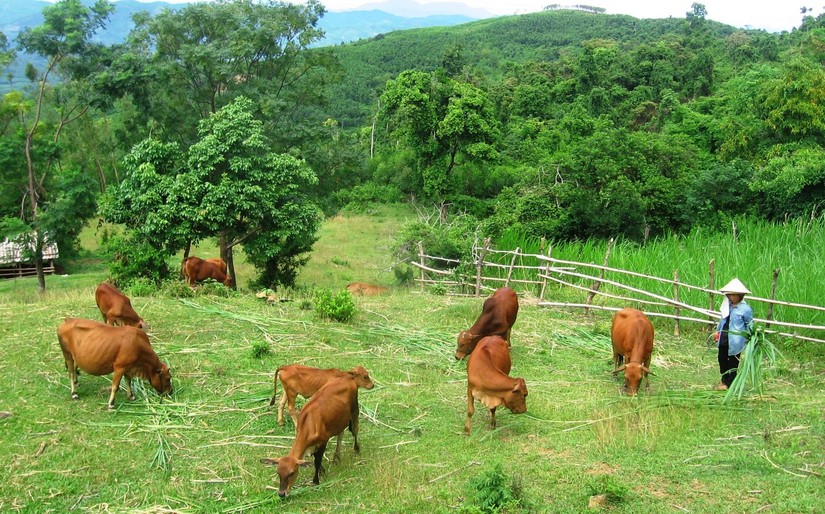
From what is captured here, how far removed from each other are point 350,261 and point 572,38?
2679 inches

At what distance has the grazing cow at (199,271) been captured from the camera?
47.9 feet

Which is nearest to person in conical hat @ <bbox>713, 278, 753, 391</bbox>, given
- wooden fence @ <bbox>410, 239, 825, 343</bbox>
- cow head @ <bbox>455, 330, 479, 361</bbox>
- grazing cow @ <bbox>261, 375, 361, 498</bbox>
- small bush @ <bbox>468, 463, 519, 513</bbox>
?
wooden fence @ <bbox>410, 239, 825, 343</bbox>

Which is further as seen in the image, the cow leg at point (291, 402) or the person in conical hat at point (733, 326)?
the person in conical hat at point (733, 326)

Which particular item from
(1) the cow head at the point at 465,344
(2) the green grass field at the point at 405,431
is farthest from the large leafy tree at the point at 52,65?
(1) the cow head at the point at 465,344

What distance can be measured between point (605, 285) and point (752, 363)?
6.17 m

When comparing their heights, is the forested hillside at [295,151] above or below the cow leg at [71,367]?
above

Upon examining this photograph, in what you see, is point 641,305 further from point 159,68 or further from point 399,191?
point 399,191

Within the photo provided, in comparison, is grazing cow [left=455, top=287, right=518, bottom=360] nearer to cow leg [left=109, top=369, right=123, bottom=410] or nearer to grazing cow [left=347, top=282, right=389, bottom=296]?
cow leg [left=109, top=369, right=123, bottom=410]

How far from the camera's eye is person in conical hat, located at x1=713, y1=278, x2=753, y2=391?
26.3 feet

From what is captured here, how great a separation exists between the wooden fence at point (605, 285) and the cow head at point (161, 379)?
7.05m

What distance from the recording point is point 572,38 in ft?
278

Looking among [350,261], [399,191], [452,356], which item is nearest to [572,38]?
[399,191]

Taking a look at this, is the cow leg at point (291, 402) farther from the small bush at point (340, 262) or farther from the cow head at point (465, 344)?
the small bush at point (340, 262)

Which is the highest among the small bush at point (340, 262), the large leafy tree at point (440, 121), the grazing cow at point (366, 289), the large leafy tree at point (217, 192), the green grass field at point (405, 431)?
the large leafy tree at point (440, 121)
